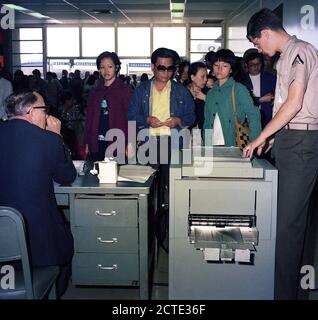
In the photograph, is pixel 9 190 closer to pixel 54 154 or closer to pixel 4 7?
pixel 54 154

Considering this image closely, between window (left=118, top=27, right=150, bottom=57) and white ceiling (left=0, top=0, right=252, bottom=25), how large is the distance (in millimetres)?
1257

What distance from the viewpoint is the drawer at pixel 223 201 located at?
6.86ft

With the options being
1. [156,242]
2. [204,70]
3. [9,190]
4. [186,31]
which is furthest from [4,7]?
[9,190]

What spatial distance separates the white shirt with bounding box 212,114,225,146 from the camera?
10.5ft

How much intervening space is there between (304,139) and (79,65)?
1357 cm

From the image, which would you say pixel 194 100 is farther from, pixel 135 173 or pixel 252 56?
pixel 135 173

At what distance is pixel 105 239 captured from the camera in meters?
2.57

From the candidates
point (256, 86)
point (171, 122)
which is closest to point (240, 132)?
point (171, 122)

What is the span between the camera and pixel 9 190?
6.73 ft

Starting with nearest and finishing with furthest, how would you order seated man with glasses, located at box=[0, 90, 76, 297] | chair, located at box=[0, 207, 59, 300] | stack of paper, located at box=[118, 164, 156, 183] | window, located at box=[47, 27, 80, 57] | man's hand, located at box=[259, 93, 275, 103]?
chair, located at box=[0, 207, 59, 300] < seated man with glasses, located at box=[0, 90, 76, 297] < stack of paper, located at box=[118, 164, 156, 183] < man's hand, located at box=[259, 93, 275, 103] < window, located at box=[47, 27, 80, 57]

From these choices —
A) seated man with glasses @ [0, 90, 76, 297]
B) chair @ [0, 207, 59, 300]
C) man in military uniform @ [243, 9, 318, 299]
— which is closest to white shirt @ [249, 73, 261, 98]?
man in military uniform @ [243, 9, 318, 299]

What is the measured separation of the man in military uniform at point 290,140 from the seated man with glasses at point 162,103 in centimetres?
106

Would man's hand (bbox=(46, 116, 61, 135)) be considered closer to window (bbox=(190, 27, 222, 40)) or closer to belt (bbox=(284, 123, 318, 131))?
belt (bbox=(284, 123, 318, 131))

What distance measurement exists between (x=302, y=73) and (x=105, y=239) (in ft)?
4.41
